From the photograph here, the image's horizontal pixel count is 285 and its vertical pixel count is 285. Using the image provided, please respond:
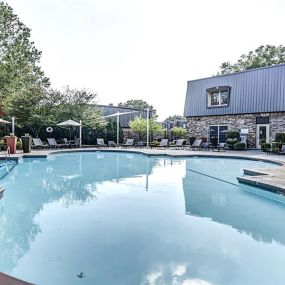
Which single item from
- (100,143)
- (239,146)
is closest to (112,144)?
(100,143)

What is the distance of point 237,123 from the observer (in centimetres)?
1961

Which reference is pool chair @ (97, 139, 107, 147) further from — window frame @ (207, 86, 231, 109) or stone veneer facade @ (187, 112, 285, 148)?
window frame @ (207, 86, 231, 109)

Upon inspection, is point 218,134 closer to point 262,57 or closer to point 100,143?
point 100,143

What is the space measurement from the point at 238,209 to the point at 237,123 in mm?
14490

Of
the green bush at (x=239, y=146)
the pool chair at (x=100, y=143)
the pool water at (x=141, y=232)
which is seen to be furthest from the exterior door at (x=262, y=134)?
the pool water at (x=141, y=232)

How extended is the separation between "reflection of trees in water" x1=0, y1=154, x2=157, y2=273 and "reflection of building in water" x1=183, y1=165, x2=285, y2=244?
90.6 inches

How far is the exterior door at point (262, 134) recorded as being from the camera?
1838cm

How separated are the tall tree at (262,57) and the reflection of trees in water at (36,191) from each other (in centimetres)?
1956

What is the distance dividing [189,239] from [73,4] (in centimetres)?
880

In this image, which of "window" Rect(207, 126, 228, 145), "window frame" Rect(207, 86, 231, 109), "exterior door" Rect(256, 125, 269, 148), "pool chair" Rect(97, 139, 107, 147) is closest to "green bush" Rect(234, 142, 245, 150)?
"exterior door" Rect(256, 125, 269, 148)

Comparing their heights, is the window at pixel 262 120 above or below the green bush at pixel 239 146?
above

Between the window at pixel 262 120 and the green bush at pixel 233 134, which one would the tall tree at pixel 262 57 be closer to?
the window at pixel 262 120

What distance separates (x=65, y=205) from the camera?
238 inches

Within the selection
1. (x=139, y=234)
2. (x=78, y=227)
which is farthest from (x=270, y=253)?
(x=78, y=227)
